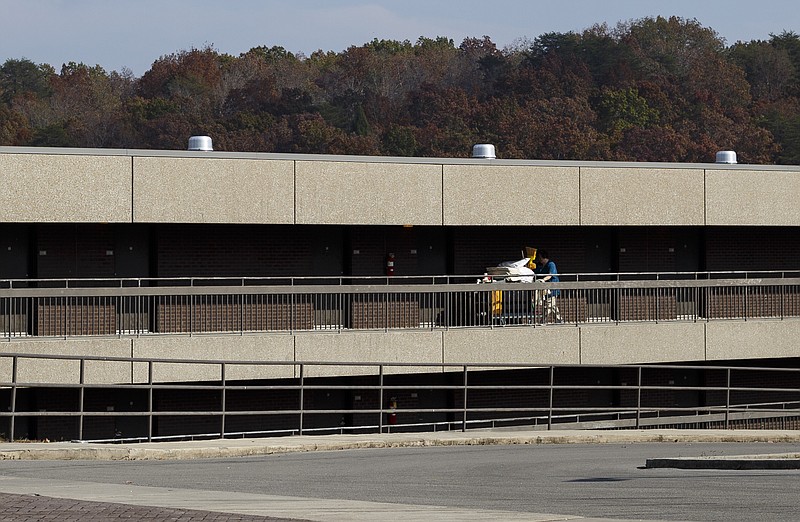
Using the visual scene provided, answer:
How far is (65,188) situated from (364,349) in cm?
634

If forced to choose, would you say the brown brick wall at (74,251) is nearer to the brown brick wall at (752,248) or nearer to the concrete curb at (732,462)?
the brown brick wall at (752,248)

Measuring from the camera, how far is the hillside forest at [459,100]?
101812 millimetres

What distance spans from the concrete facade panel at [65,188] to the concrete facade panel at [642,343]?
9844 millimetres

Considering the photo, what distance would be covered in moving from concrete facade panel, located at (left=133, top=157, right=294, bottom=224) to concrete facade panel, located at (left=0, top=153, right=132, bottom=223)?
0.35 meters

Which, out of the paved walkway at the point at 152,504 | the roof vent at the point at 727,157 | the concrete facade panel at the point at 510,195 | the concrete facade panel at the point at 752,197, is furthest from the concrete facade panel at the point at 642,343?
the paved walkway at the point at 152,504

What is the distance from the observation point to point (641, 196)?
3234cm

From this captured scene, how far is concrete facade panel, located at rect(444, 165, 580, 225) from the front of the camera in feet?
99.7

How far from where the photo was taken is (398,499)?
39.7 ft

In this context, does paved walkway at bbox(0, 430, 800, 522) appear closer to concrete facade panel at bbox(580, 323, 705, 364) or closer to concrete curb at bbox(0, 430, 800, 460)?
concrete curb at bbox(0, 430, 800, 460)

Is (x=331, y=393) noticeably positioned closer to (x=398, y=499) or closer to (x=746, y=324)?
(x=746, y=324)

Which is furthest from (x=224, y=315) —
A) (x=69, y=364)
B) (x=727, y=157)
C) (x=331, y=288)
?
(x=727, y=157)

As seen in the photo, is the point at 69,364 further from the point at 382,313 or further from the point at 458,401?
the point at 458,401

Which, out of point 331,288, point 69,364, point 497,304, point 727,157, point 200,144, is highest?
point 727,157

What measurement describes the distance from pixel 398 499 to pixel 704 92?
341 feet
